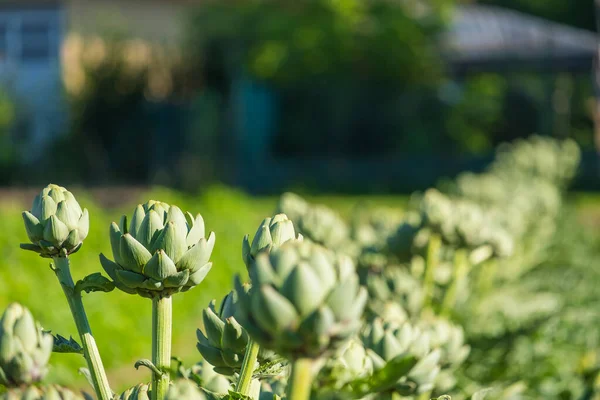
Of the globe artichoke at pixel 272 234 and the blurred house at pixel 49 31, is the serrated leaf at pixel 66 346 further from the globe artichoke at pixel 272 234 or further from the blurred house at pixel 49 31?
the blurred house at pixel 49 31

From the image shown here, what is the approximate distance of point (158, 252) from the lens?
890mm

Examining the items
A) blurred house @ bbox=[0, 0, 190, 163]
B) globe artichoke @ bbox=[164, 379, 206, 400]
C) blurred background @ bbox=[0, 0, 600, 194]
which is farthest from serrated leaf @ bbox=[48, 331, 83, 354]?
blurred house @ bbox=[0, 0, 190, 163]

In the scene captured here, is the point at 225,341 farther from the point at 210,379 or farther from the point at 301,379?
the point at 301,379

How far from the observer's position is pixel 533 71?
46.9ft

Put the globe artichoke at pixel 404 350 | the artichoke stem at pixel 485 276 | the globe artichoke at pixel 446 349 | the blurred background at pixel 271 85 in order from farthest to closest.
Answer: the blurred background at pixel 271 85, the artichoke stem at pixel 485 276, the globe artichoke at pixel 446 349, the globe artichoke at pixel 404 350

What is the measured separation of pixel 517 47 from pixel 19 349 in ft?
46.6

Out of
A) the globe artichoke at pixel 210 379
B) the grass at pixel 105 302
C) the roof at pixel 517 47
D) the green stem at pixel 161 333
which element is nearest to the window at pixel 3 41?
the roof at pixel 517 47

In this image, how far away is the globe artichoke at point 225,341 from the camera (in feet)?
3.15

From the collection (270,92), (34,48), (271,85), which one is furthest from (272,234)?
(34,48)

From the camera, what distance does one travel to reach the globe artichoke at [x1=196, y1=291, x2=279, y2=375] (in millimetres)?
961

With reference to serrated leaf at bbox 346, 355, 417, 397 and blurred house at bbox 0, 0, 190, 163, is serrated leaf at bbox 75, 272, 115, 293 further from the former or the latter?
blurred house at bbox 0, 0, 190, 163

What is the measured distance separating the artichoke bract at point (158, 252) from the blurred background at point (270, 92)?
35.1ft

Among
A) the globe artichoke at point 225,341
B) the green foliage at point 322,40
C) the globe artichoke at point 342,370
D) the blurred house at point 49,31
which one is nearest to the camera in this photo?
the globe artichoke at point 342,370

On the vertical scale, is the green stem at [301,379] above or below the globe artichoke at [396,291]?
below
